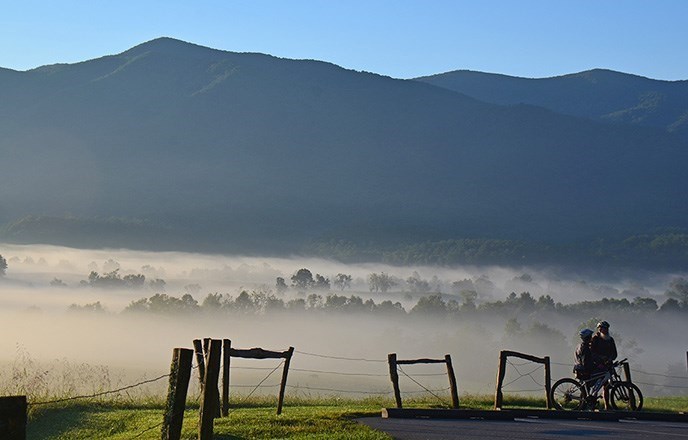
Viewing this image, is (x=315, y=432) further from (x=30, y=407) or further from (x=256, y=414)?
(x=30, y=407)

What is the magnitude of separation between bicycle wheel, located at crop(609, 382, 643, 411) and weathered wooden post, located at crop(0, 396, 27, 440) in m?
20.2

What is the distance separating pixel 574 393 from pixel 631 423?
14.4 feet

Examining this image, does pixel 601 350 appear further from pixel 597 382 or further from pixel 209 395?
pixel 209 395

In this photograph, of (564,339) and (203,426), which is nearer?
(203,426)

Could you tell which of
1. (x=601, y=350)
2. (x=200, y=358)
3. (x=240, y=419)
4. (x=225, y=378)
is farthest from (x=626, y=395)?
(x=200, y=358)

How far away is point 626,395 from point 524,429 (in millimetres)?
7802

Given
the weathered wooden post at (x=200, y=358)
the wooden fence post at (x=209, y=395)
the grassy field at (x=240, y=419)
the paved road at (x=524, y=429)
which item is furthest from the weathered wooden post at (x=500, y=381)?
the wooden fence post at (x=209, y=395)

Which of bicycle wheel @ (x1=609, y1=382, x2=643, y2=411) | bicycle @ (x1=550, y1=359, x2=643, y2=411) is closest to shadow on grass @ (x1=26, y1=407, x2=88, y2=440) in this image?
bicycle @ (x1=550, y1=359, x2=643, y2=411)

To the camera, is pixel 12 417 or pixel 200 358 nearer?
pixel 12 417

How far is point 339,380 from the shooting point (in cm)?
13238

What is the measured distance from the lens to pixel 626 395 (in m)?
31.4

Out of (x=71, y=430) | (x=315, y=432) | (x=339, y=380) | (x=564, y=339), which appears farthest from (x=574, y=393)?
(x=564, y=339)

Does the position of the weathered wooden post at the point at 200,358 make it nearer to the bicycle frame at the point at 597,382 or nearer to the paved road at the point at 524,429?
the paved road at the point at 524,429

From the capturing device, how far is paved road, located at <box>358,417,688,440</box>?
22.9 meters
